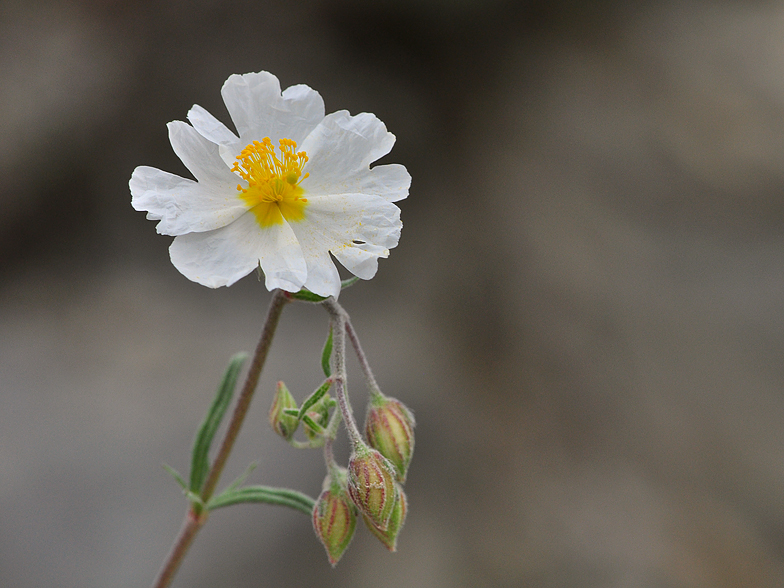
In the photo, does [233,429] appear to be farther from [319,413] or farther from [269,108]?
[269,108]

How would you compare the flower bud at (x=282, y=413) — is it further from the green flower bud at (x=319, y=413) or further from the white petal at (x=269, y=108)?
the white petal at (x=269, y=108)

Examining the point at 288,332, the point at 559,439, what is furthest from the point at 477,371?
the point at 288,332

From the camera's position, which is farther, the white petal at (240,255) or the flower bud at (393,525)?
the flower bud at (393,525)

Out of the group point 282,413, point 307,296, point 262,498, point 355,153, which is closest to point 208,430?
point 262,498

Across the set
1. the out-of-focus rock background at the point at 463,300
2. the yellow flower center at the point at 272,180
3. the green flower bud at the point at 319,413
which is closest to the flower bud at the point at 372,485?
the green flower bud at the point at 319,413

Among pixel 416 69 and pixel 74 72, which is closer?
pixel 74 72

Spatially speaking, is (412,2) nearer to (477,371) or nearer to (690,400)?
(477,371)
